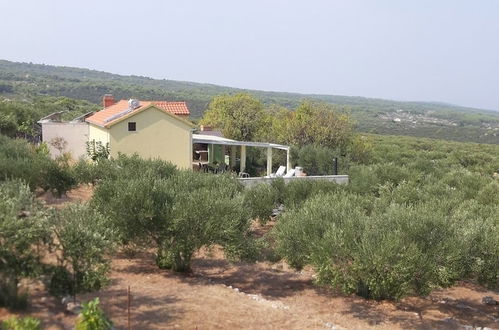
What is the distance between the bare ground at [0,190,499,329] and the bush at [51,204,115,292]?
2.50 feet

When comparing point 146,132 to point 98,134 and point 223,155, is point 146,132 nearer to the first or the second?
point 98,134

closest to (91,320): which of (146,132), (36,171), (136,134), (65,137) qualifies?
(36,171)

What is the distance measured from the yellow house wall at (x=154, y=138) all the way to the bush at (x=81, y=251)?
756 inches

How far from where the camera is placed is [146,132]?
31172 mm

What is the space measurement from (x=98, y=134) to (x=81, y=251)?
72.5ft

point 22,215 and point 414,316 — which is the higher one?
point 22,215

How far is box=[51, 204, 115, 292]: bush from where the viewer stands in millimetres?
11297

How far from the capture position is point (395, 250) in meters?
14.0

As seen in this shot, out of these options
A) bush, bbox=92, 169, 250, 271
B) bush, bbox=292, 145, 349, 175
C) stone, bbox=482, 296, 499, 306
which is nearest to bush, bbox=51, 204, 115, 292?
bush, bbox=92, 169, 250, 271

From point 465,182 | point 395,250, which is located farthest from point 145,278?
point 465,182

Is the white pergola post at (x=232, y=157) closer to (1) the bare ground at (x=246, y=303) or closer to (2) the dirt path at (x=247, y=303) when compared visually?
(1) the bare ground at (x=246, y=303)

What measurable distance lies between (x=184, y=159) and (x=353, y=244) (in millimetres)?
19279

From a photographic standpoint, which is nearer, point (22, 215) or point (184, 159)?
point (22, 215)

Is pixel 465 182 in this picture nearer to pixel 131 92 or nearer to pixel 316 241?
pixel 316 241
